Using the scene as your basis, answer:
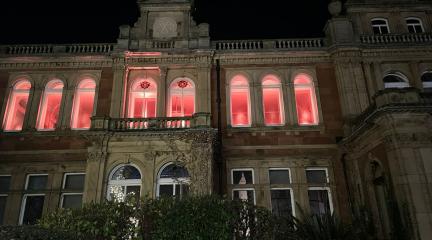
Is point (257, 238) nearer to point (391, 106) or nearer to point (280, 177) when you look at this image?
point (391, 106)

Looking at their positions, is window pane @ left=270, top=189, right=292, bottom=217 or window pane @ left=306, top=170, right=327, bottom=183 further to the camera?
window pane @ left=306, top=170, right=327, bottom=183

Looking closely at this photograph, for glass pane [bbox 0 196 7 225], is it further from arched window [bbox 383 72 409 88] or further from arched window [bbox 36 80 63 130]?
arched window [bbox 383 72 409 88]

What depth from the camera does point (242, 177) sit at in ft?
56.8

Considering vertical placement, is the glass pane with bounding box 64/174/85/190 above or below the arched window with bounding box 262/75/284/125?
below

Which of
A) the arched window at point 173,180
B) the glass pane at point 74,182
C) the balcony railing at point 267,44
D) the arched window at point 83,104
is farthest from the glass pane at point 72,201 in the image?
the balcony railing at point 267,44

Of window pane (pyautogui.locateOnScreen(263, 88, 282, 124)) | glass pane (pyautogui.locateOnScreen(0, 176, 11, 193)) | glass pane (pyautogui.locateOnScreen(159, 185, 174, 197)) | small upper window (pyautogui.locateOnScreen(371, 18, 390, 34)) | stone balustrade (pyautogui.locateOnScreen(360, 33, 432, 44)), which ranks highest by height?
small upper window (pyautogui.locateOnScreen(371, 18, 390, 34))

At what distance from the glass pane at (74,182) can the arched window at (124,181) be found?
2.08 m

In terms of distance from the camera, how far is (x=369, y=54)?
18.9m

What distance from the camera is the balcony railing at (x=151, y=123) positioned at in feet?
52.5

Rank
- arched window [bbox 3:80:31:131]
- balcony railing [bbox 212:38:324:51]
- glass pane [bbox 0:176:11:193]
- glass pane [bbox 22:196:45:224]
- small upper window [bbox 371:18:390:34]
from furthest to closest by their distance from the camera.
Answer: small upper window [bbox 371:18:390:34], balcony railing [bbox 212:38:324:51], arched window [bbox 3:80:31:131], glass pane [bbox 0:176:11:193], glass pane [bbox 22:196:45:224]

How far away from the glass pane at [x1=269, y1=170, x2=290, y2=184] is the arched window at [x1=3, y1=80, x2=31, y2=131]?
13.3 m

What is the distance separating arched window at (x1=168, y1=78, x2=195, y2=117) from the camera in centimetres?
1859

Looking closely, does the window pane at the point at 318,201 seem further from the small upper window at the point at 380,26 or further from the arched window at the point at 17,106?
the arched window at the point at 17,106

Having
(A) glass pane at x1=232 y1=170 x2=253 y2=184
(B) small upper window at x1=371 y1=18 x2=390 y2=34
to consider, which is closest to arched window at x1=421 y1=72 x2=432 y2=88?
(B) small upper window at x1=371 y1=18 x2=390 y2=34
